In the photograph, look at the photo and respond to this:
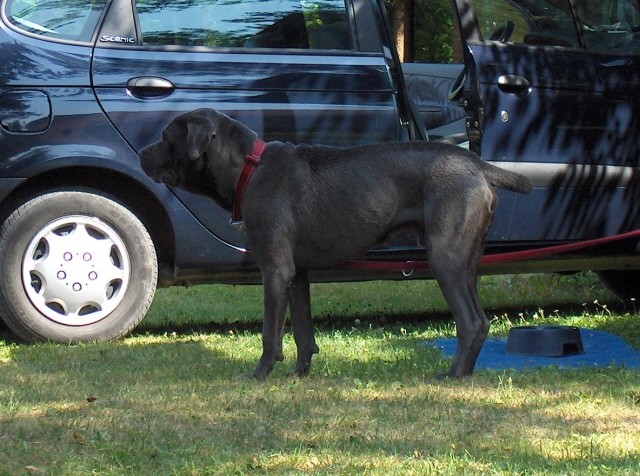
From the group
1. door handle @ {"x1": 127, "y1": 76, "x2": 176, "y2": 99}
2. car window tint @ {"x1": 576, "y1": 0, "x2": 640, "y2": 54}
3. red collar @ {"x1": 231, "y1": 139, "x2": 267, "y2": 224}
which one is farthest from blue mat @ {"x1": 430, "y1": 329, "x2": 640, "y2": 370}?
door handle @ {"x1": 127, "y1": 76, "x2": 176, "y2": 99}

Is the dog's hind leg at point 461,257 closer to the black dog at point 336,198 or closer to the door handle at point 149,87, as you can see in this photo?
the black dog at point 336,198

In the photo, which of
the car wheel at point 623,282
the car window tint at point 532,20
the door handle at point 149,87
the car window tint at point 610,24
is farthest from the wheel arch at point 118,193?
the car wheel at point 623,282

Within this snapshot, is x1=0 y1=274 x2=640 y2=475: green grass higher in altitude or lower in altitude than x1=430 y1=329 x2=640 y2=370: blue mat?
higher

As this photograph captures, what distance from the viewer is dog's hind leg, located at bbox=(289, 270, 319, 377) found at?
596cm

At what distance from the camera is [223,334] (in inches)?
301

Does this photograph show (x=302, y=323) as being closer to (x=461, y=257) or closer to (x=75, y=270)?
(x=461, y=257)

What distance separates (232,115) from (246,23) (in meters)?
0.55

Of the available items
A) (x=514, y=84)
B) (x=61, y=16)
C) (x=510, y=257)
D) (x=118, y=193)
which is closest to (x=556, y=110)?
(x=514, y=84)

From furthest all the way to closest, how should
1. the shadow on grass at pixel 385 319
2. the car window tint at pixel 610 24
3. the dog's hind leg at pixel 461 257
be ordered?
the shadow on grass at pixel 385 319
the car window tint at pixel 610 24
the dog's hind leg at pixel 461 257

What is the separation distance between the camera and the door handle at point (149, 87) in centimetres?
683

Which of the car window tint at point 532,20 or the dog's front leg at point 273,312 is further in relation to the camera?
the car window tint at point 532,20

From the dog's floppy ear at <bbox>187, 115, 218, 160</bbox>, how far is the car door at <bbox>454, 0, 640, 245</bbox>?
1790mm

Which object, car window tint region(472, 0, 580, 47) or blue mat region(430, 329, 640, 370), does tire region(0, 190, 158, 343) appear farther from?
car window tint region(472, 0, 580, 47)

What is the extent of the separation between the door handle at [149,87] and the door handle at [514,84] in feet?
5.90
